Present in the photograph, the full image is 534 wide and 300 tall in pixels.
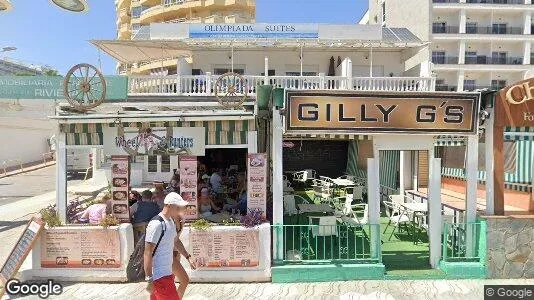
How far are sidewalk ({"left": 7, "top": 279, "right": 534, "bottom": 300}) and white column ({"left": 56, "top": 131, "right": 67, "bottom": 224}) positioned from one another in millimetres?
1419

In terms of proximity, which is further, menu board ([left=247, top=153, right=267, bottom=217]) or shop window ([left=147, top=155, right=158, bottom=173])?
shop window ([left=147, top=155, right=158, bottom=173])

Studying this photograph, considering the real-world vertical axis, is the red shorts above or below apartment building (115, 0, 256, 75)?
below

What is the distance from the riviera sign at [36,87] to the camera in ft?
37.7

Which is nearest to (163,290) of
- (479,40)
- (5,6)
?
(5,6)

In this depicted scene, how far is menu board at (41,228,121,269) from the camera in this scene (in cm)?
650

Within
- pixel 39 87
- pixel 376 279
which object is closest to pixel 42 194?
pixel 39 87

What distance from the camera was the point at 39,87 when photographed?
1156 cm

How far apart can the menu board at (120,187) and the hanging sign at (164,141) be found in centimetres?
20

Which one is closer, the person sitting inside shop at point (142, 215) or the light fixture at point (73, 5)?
the person sitting inside shop at point (142, 215)

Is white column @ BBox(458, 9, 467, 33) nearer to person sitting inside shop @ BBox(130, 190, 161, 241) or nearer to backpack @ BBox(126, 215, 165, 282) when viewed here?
person sitting inside shop @ BBox(130, 190, 161, 241)

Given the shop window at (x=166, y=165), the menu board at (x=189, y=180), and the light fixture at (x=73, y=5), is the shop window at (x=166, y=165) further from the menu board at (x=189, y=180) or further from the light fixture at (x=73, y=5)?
the menu board at (x=189, y=180)

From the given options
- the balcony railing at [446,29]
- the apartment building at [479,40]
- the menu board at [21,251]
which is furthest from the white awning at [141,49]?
the balcony railing at [446,29]

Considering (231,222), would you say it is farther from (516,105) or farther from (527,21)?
(527,21)

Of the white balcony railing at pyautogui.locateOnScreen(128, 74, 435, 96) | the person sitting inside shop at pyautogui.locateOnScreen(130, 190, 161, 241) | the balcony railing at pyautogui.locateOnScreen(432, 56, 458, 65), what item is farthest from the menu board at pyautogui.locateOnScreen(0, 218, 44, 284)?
the balcony railing at pyautogui.locateOnScreen(432, 56, 458, 65)
